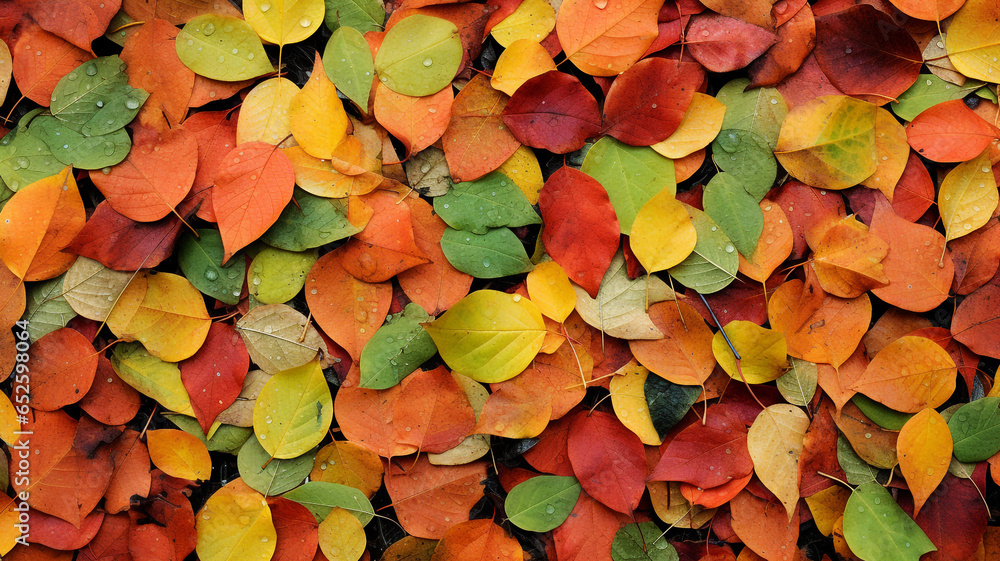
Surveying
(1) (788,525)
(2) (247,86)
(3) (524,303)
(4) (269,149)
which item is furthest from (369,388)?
(1) (788,525)

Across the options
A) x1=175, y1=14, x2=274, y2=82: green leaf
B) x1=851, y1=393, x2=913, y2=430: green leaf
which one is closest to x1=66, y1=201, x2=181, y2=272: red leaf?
x1=175, y1=14, x2=274, y2=82: green leaf

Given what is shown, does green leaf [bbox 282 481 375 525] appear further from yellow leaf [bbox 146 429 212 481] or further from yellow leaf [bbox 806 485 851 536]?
yellow leaf [bbox 806 485 851 536]

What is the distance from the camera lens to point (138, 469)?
762mm

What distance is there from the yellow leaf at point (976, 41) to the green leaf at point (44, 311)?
1.32m

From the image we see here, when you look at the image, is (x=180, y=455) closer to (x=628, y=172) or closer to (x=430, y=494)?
(x=430, y=494)

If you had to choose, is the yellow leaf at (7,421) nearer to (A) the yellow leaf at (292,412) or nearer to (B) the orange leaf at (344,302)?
(A) the yellow leaf at (292,412)

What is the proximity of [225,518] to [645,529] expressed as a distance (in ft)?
1.97

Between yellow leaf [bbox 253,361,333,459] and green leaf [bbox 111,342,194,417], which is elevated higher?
green leaf [bbox 111,342,194,417]

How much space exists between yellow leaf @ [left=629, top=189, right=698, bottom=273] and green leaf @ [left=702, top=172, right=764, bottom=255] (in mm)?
53

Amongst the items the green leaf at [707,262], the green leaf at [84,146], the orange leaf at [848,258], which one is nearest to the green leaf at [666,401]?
the green leaf at [707,262]

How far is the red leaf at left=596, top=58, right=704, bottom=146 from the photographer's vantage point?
2.42ft

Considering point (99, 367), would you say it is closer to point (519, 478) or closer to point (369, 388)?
point (369, 388)

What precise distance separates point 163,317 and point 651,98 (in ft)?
2.46

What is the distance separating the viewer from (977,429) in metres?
0.75
